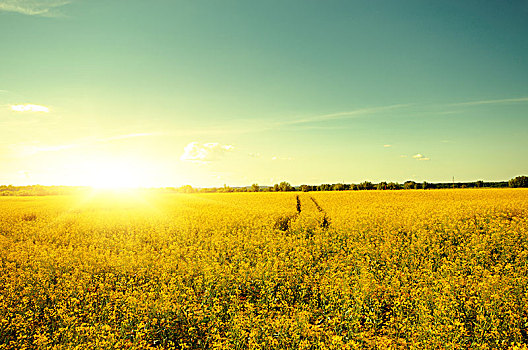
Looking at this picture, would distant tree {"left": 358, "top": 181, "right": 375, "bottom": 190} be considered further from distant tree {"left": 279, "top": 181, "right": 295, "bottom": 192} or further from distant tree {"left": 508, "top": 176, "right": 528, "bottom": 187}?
distant tree {"left": 508, "top": 176, "right": 528, "bottom": 187}

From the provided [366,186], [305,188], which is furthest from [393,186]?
[305,188]

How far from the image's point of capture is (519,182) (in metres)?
79.5

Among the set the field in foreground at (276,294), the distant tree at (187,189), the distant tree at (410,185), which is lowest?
the field in foreground at (276,294)

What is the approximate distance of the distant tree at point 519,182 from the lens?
7862 cm

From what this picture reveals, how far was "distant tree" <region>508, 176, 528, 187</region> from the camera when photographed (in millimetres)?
78625

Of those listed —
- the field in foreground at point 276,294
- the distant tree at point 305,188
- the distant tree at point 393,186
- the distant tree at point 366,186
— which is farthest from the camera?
the distant tree at point 305,188

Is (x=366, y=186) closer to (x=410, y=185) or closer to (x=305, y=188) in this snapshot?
(x=410, y=185)

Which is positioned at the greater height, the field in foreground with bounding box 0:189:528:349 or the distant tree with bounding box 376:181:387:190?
the distant tree with bounding box 376:181:387:190

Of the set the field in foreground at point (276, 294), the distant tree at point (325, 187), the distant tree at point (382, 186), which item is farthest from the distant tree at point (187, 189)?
the field in foreground at point (276, 294)

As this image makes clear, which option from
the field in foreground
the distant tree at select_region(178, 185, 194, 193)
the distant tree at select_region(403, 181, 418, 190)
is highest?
the distant tree at select_region(403, 181, 418, 190)

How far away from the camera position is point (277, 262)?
9133 millimetres

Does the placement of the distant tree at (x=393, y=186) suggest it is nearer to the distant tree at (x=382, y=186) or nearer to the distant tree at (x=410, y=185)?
the distant tree at (x=382, y=186)

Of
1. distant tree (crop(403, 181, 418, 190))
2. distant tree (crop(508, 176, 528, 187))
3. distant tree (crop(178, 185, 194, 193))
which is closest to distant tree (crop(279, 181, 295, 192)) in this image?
distant tree (crop(178, 185, 194, 193))

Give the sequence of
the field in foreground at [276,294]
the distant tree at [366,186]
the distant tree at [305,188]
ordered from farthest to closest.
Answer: the distant tree at [305,188]
the distant tree at [366,186]
the field in foreground at [276,294]
